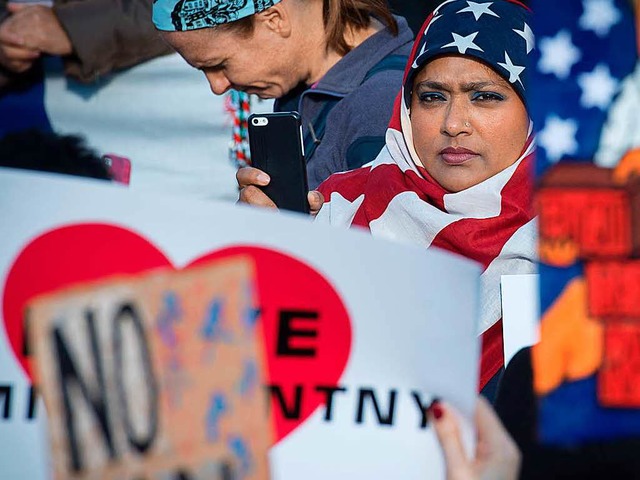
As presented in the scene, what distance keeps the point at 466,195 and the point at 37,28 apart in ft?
4.77

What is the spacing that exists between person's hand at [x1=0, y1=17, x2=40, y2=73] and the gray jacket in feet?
3.00

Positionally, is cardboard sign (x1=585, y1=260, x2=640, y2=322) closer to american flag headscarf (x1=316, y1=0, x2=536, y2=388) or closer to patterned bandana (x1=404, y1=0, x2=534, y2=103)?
american flag headscarf (x1=316, y1=0, x2=536, y2=388)

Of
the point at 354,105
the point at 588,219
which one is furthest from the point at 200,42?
the point at 588,219

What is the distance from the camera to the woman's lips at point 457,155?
2.64 meters

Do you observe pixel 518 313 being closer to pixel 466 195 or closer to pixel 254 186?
pixel 466 195

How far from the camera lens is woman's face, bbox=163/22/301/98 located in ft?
9.59

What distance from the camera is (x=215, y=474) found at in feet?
5.16

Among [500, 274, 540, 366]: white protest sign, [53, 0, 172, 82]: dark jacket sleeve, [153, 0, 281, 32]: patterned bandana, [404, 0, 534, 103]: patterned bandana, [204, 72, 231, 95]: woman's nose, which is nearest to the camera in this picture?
[500, 274, 540, 366]: white protest sign

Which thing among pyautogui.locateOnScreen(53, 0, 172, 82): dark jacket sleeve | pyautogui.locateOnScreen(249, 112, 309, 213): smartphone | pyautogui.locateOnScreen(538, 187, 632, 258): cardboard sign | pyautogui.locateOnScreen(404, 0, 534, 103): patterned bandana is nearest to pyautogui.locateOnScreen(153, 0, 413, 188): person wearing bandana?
pyautogui.locateOnScreen(404, 0, 534, 103): patterned bandana

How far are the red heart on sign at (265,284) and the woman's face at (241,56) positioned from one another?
138 centimetres

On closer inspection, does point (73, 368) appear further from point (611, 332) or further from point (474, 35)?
point (474, 35)

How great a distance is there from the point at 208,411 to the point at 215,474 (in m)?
0.08

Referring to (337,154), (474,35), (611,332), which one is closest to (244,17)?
(337,154)

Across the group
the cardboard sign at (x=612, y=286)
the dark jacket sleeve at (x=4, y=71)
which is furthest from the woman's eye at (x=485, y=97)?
the dark jacket sleeve at (x=4, y=71)
